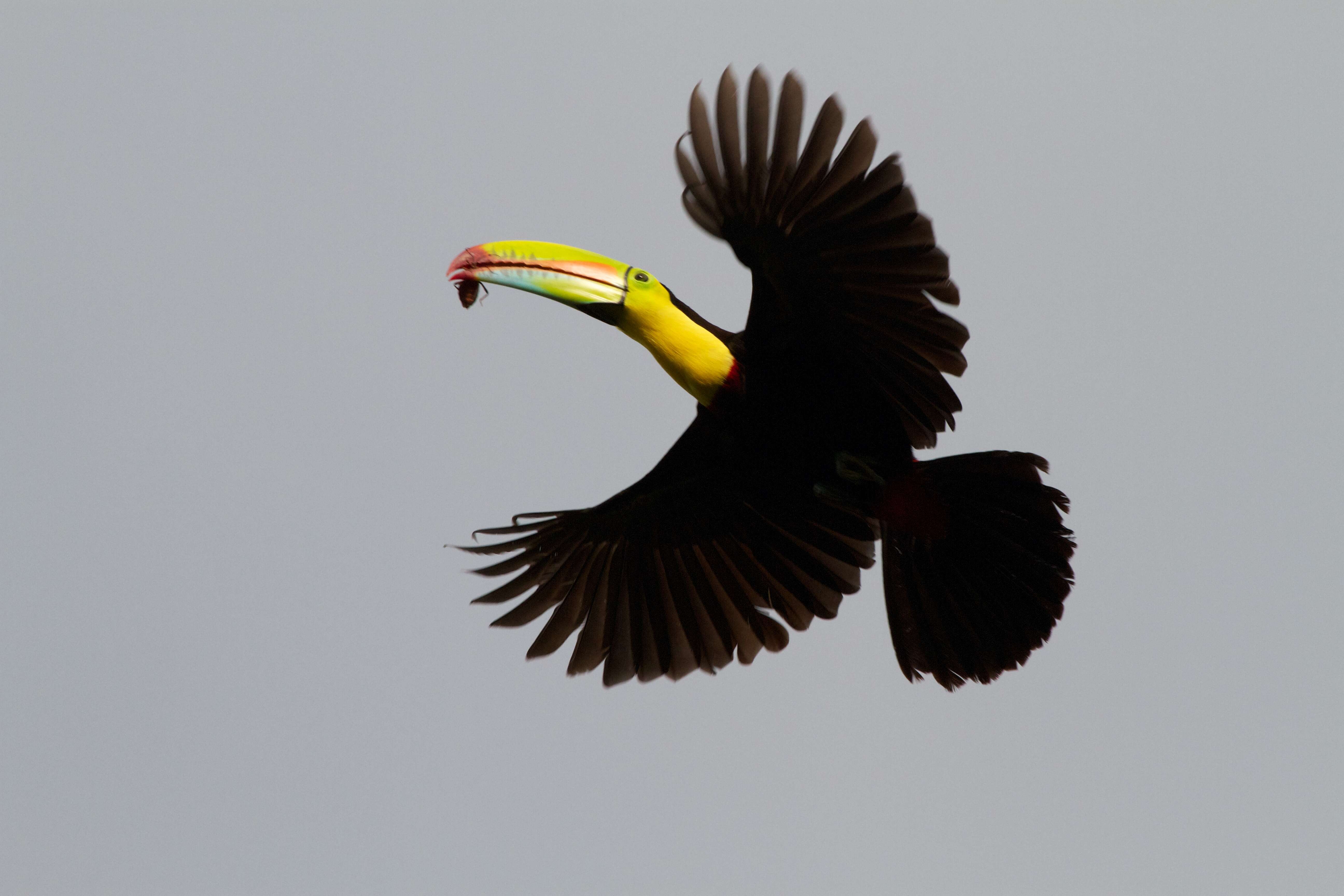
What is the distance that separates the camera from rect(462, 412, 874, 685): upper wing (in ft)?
25.7

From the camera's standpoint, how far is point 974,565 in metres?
7.36

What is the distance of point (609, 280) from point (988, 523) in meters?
2.18

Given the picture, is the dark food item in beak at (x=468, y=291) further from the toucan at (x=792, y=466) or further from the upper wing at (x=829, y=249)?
the upper wing at (x=829, y=249)

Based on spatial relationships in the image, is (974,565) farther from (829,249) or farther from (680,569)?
(829,249)

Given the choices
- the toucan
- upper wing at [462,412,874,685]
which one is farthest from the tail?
upper wing at [462,412,874,685]

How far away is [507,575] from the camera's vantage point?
26.3 ft

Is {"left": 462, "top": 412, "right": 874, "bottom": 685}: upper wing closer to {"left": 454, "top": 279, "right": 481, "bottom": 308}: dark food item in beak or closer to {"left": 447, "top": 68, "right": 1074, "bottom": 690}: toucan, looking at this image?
{"left": 447, "top": 68, "right": 1074, "bottom": 690}: toucan

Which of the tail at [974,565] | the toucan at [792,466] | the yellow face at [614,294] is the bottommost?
the tail at [974,565]

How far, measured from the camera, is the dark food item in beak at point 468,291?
704 cm

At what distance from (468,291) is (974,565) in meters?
2.81

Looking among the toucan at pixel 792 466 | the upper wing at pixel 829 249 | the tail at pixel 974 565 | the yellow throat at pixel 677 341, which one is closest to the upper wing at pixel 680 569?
Answer: the toucan at pixel 792 466

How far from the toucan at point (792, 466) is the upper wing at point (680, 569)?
1 cm

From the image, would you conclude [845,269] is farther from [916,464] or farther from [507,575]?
[507,575]

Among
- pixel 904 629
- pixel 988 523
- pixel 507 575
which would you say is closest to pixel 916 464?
pixel 988 523
